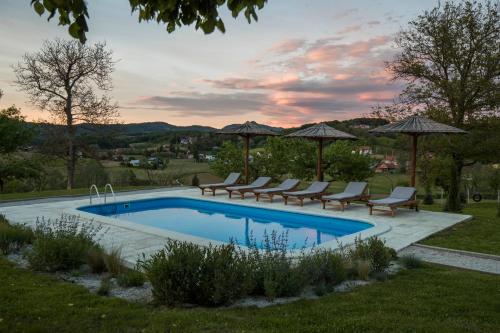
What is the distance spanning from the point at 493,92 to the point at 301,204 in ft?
26.1

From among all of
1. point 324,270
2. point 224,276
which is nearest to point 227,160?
point 324,270

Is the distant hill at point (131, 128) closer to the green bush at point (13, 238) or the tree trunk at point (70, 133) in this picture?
the tree trunk at point (70, 133)

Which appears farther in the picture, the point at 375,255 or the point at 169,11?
the point at 375,255

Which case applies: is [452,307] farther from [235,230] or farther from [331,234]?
[235,230]

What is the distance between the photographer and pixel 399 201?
1053cm

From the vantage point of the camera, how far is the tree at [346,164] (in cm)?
1784

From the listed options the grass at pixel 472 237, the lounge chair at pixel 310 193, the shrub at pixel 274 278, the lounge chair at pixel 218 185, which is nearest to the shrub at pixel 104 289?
the shrub at pixel 274 278

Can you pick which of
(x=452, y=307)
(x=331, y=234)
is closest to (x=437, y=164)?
(x=331, y=234)

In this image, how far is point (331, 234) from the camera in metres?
9.78

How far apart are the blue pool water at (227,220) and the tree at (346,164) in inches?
281

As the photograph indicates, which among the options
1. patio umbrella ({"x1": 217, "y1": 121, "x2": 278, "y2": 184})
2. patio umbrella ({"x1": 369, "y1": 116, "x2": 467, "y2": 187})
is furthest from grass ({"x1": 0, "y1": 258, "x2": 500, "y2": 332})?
patio umbrella ({"x1": 217, "y1": 121, "x2": 278, "y2": 184})

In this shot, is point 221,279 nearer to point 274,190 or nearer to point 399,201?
point 399,201

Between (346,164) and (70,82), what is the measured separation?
13624 mm

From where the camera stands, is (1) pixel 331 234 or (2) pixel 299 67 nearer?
(1) pixel 331 234
